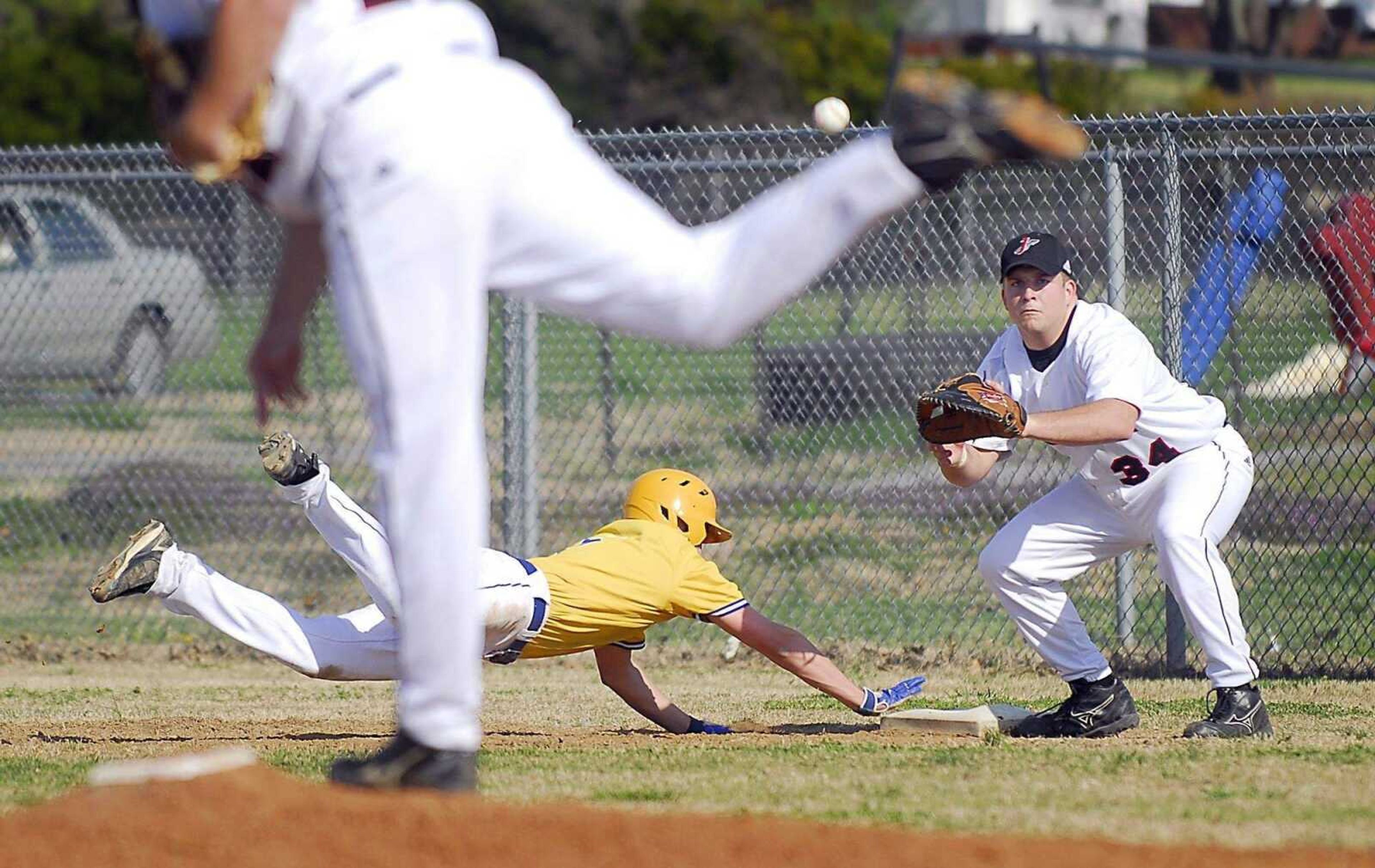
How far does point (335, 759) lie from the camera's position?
5.38m

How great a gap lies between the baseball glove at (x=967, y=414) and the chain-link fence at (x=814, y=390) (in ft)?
6.93

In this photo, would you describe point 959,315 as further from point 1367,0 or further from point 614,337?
point 1367,0

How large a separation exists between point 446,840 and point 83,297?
7523 mm

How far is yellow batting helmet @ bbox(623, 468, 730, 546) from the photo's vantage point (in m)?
6.15

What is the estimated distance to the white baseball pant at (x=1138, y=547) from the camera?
5773 mm

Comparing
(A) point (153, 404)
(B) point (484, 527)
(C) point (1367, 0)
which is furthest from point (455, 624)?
(C) point (1367, 0)

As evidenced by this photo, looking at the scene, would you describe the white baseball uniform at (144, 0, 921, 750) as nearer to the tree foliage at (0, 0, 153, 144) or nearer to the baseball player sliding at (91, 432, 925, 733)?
the baseball player sliding at (91, 432, 925, 733)

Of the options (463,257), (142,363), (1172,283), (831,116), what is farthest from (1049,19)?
(463,257)

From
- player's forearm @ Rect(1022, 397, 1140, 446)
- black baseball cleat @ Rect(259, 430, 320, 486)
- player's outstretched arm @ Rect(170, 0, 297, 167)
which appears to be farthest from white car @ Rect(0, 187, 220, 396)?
player's outstretched arm @ Rect(170, 0, 297, 167)

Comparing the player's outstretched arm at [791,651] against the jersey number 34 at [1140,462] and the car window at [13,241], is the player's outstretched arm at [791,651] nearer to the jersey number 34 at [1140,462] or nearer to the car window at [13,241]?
A: the jersey number 34 at [1140,462]

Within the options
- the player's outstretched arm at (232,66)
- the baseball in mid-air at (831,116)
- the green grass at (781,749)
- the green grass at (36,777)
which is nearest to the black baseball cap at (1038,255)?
the baseball in mid-air at (831,116)

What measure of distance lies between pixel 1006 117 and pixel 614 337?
590 cm

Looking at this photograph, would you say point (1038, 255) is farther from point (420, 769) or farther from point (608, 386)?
point (420, 769)

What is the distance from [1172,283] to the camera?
7.32 m
